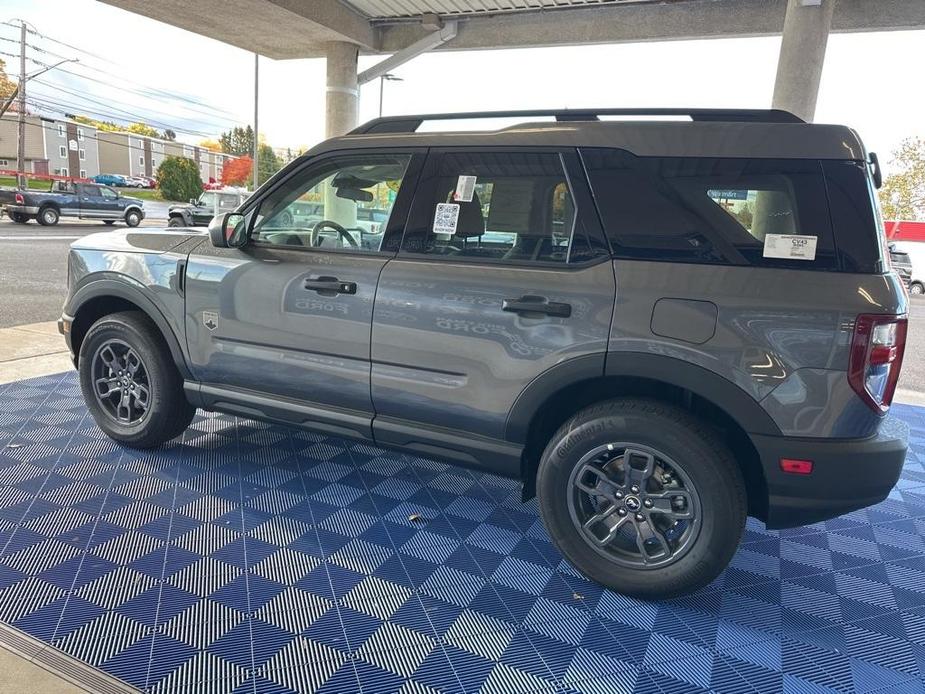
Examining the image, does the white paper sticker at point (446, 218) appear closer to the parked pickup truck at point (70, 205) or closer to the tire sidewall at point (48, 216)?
the parked pickup truck at point (70, 205)

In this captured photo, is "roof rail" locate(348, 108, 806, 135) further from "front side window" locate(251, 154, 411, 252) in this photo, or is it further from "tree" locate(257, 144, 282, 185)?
"tree" locate(257, 144, 282, 185)

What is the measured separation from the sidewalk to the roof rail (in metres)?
3.67

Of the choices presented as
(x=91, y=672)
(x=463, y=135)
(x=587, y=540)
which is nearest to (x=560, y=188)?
(x=463, y=135)

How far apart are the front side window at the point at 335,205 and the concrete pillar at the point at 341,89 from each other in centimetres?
1068

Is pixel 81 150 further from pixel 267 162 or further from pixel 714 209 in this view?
pixel 714 209

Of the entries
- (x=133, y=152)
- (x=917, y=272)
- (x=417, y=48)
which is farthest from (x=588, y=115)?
(x=133, y=152)

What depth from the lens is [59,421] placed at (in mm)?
4152

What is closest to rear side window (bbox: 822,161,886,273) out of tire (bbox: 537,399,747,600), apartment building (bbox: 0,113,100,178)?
tire (bbox: 537,399,747,600)

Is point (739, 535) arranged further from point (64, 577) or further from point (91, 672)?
point (64, 577)

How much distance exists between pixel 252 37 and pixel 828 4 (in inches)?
417

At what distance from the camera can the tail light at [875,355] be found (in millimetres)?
2186

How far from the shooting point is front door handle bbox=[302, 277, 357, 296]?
9.87ft

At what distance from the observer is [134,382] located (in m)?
3.76

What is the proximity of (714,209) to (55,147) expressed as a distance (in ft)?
306
